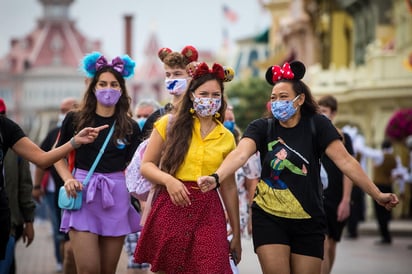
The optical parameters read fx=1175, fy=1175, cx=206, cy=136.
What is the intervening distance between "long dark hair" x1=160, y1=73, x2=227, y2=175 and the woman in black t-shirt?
0.32 m

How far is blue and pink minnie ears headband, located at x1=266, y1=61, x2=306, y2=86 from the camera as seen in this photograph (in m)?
8.70

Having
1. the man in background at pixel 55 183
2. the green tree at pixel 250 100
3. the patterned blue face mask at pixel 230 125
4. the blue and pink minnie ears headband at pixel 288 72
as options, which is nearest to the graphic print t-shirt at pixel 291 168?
the blue and pink minnie ears headband at pixel 288 72

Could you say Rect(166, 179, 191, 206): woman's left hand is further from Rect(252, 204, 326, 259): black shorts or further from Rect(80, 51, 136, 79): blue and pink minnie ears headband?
Rect(80, 51, 136, 79): blue and pink minnie ears headband

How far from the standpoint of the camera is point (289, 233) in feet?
27.5

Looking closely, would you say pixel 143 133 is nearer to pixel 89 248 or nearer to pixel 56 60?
pixel 89 248

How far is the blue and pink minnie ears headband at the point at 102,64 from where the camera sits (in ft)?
32.3

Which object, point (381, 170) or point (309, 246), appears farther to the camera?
point (381, 170)

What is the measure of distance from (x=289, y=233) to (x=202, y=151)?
856mm

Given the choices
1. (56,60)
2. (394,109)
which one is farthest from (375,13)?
(56,60)

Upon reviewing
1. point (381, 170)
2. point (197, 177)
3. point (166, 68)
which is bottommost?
point (381, 170)

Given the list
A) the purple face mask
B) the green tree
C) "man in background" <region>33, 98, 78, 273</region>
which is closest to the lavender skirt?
the purple face mask

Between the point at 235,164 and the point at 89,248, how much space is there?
1.64m

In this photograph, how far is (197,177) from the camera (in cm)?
825

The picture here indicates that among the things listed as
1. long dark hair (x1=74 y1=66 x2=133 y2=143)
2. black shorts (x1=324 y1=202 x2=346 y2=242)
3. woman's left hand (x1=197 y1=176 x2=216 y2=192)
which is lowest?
black shorts (x1=324 y1=202 x2=346 y2=242)
